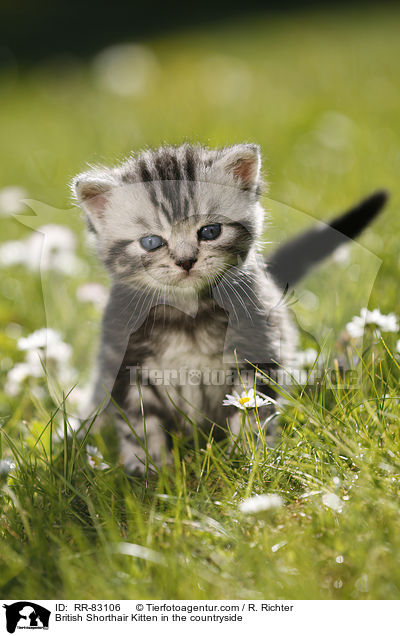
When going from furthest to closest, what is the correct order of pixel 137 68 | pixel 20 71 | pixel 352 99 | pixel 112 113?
pixel 20 71 < pixel 137 68 < pixel 112 113 < pixel 352 99

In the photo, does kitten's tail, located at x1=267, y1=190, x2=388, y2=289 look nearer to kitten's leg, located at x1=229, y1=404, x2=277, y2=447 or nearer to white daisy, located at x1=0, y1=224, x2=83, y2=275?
kitten's leg, located at x1=229, y1=404, x2=277, y2=447

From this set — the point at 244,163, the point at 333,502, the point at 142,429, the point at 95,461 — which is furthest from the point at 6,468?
the point at 244,163

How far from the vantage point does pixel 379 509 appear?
1052 mm

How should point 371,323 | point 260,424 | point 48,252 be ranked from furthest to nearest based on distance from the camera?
1. point 48,252
2. point 371,323
3. point 260,424

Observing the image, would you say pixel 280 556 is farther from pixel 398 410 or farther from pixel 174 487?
pixel 398 410

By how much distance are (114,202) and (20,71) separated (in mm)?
5486

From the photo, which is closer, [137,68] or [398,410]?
[398,410]

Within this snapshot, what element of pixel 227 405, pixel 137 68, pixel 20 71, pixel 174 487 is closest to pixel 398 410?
pixel 227 405

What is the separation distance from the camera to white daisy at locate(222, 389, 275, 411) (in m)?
1.23

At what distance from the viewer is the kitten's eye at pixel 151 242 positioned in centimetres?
120

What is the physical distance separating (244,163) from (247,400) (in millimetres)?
486

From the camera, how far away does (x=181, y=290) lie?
1223 mm

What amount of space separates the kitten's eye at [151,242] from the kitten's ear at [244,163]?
199 mm
